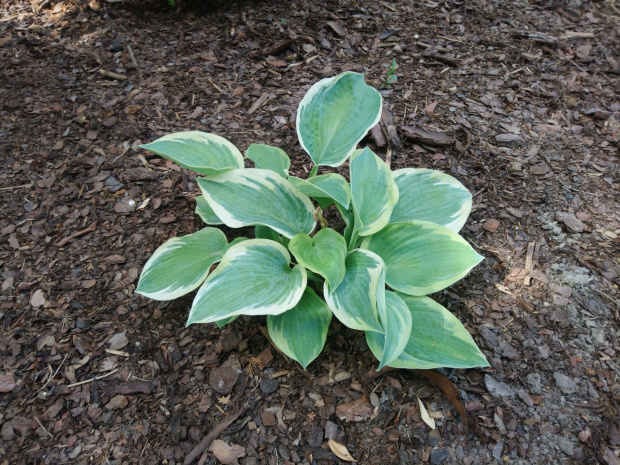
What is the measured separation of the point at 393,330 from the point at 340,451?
0.42 meters

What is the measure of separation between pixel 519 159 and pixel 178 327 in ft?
5.49

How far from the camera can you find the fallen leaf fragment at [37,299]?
5.40ft

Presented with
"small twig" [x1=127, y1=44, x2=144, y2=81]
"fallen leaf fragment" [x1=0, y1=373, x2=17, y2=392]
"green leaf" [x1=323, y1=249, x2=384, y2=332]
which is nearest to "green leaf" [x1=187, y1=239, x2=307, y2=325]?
"green leaf" [x1=323, y1=249, x2=384, y2=332]

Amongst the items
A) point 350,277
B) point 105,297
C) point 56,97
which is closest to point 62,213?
point 105,297

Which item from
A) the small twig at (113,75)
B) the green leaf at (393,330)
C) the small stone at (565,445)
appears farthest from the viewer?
the small twig at (113,75)

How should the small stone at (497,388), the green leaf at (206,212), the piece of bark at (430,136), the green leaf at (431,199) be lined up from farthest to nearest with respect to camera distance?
the piece of bark at (430,136) → the green leaf at (206,212) → the green leaf at (431,199) → the small stone at (497,388)

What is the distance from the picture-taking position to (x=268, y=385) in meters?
1.47

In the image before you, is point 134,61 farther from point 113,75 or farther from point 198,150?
point 198,150

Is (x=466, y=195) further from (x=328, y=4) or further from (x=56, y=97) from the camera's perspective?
(x=56, y=97)

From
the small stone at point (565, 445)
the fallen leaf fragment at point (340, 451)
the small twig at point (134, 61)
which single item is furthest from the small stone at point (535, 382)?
the small twig at point (134, 61)

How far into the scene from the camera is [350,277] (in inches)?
53.4

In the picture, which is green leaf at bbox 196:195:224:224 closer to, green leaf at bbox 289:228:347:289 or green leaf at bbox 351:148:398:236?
green leaf at bbox 289:228:347:289

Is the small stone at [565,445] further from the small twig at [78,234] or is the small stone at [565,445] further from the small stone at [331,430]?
the small twig at [78,234]

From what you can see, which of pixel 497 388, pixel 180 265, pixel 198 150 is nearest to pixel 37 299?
pixel 180 265
